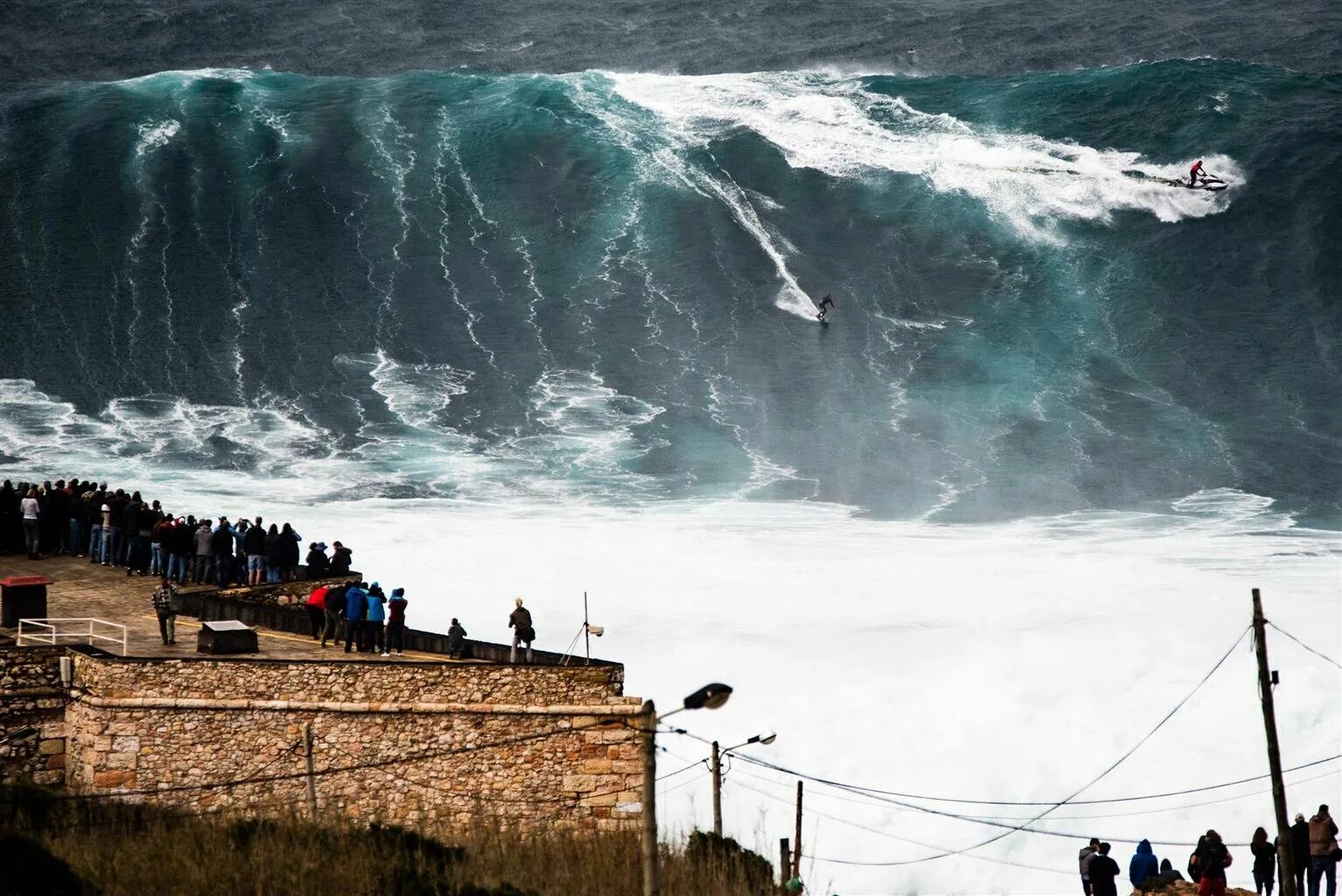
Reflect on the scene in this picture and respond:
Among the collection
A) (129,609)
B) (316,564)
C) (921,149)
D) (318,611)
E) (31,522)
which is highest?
(921,149)

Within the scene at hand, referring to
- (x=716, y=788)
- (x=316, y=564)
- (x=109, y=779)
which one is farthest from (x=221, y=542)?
(x=716, y=788)

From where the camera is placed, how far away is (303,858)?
24.5 metres

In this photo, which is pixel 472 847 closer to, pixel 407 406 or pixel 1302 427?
pixel 407 406

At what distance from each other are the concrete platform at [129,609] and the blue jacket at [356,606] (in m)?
0.58

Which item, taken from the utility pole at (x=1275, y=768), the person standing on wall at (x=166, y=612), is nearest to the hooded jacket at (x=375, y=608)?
the person standing on wall at (x=166, y=612)

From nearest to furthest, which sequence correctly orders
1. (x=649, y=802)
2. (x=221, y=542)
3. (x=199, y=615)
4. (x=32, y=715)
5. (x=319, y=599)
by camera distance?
(x=649, y=802) < (x=32, y=715) < (x=319, y=599) < (x=199, y=615) < (x=221, y=542)

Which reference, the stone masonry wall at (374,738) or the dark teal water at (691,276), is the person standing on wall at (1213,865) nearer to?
the stone masonry wall at (374,738)

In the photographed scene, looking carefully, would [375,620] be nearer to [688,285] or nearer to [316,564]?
[316,564]

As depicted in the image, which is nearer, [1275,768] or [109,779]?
[1275,768]

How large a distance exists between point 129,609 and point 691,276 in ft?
156

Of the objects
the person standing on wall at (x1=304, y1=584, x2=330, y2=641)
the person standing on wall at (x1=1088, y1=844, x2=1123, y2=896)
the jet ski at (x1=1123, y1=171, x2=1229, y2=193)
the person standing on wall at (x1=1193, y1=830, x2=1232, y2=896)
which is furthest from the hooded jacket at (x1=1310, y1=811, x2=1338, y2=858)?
the jet ski at (x1=1123, y1=171, x2=1229, y2=193)

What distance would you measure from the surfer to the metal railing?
48086 mm

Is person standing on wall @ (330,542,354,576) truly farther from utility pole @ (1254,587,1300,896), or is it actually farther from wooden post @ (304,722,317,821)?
utility pole @ (1254,587,1300,896)

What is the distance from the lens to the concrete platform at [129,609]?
28.2m
